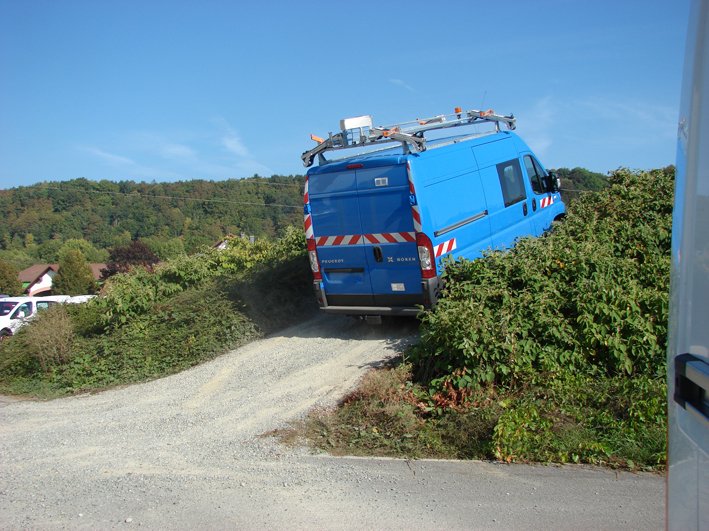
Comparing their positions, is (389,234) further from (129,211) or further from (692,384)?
(129,211)

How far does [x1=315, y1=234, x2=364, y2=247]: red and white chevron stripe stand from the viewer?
393 inches

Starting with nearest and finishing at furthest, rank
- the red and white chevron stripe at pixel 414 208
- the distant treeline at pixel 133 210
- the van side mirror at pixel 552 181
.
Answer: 1. the red and white chevron stripe at pixel 414 208
2. the van side mirror at pixel 552 181
3. the distant treeline at pixel 133 210

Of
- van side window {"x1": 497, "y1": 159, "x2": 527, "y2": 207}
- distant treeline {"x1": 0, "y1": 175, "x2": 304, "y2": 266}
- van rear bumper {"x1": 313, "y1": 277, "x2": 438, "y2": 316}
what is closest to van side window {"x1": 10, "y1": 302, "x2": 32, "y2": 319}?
van rear bumper {"x1": 313, "y1": 277, "x2": 438, "y2": 316}

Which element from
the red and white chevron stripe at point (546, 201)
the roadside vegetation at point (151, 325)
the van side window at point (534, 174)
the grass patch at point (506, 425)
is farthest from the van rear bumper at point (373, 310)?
the red and white chevron stripe at point (546, 201)

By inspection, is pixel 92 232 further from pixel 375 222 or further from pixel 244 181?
pixel 375 222

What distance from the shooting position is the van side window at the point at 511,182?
1149 cm

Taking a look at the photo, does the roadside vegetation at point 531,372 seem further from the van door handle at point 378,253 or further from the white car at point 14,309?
the white car at point 14,309

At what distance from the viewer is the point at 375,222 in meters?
9.76

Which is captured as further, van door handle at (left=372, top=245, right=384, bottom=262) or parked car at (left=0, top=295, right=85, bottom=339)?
parked car at (left=0, top=295, right=85, bottom=339)

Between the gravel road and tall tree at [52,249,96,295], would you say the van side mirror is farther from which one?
tall tree at [52,249,96,295]

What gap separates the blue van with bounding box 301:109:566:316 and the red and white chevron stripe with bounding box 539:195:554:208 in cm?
150

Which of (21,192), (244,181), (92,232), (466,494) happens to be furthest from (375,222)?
(21,192)

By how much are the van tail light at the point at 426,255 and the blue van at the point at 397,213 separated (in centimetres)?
1

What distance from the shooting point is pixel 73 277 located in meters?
55.7
